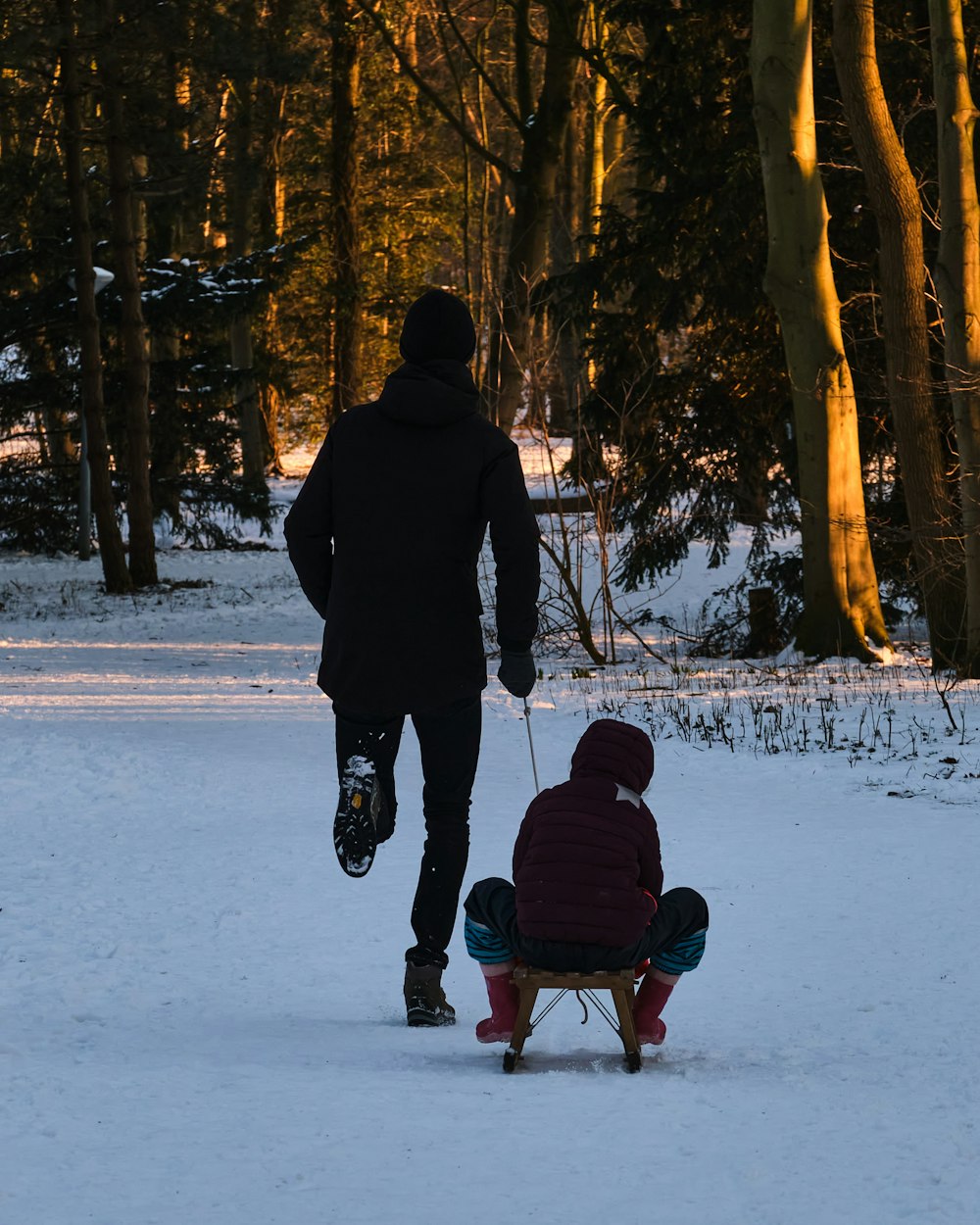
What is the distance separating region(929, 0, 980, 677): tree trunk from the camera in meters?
11.9

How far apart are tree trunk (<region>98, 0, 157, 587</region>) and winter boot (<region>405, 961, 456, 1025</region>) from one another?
17.4 m

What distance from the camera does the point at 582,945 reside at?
408 centimetres

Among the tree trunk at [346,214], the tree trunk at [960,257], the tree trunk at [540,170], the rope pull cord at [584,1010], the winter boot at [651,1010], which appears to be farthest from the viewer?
the tree trunk at [346,214]

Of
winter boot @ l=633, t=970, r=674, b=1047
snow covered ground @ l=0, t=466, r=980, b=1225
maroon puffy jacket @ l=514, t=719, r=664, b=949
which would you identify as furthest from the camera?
winter boot @ l=633, t=970, r=674, b=1047

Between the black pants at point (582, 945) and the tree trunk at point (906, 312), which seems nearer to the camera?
the black pants at point (582, 945)

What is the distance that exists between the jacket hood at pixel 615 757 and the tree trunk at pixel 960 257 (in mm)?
8332

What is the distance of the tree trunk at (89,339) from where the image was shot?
2014 centimetres

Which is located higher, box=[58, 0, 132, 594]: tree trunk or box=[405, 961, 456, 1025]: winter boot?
box=[58, 0, 132, 594]: tree trunk

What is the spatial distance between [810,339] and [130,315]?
11.0 meters

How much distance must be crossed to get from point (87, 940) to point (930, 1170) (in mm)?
3408

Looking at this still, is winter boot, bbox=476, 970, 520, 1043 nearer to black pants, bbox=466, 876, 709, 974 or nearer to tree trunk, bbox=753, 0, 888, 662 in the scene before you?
black pants, bbox=466, 876, 709, 974

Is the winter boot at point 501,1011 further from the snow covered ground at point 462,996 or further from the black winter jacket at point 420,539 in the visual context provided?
the black winter jacket at point 420,539

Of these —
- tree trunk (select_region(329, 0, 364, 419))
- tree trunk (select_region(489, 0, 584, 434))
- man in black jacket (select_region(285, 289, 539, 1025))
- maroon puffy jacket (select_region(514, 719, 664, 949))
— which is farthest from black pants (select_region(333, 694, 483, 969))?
tree trunk (select_region(329, 0, 364, 419))

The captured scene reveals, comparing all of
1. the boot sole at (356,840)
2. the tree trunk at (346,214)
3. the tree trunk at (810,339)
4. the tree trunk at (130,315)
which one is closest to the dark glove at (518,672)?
the boot sole at (356,840)
